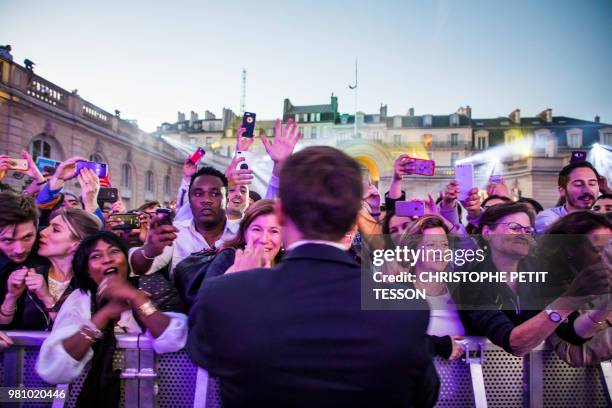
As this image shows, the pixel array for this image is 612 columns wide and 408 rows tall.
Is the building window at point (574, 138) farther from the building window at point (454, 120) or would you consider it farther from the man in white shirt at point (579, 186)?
the man in white shirt at point (579, 186)

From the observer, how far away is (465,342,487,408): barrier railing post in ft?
7.75

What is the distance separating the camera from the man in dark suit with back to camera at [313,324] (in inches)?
54.8

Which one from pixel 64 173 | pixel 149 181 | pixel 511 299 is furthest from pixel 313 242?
pixel 149 181

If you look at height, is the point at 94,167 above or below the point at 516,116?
below

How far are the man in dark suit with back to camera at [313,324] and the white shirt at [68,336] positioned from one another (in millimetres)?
859

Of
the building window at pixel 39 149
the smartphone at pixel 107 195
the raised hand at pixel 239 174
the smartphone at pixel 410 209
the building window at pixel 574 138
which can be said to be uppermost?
the building window at pixel 574 138

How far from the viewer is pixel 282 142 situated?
354 centimetres

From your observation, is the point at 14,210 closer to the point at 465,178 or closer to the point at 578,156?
the point at 465,178

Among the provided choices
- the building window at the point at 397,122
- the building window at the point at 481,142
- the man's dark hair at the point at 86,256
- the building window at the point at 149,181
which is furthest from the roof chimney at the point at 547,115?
the man's dark hair at the point at 86,256

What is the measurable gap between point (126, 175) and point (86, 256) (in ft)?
87.1

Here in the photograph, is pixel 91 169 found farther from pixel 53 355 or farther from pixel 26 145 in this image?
pixel 26 145

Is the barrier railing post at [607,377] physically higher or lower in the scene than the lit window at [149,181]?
lower

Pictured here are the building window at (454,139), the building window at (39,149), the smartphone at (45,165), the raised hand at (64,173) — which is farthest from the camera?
the building window at (454,139)

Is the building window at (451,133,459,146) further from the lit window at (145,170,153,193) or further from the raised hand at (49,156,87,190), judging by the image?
the raised hand at (49,156,87,190)
